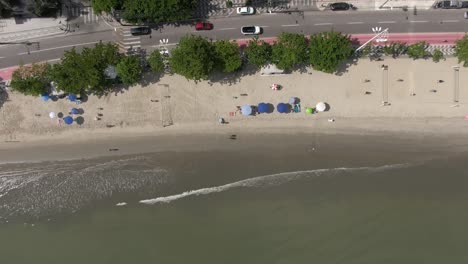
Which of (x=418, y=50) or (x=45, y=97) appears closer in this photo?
(x=418, y=50)

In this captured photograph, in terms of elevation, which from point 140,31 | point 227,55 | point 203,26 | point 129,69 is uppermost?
point 203,26

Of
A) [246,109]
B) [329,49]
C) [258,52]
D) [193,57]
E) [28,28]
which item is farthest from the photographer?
[28,28]

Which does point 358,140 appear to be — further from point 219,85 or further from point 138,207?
point 138,207

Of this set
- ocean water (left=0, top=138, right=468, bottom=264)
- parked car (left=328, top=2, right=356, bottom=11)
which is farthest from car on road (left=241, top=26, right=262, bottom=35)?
ocean water (left=0, top=138, right=468, bottom=264)

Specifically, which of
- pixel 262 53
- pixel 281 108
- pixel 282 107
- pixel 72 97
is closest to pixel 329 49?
pixel 262 53

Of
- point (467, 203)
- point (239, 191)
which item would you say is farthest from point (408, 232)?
point (239, 191)

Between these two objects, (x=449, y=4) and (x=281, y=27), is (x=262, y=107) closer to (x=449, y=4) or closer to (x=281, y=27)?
(x=281, y=27)

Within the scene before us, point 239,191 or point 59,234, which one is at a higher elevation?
point 239,191
